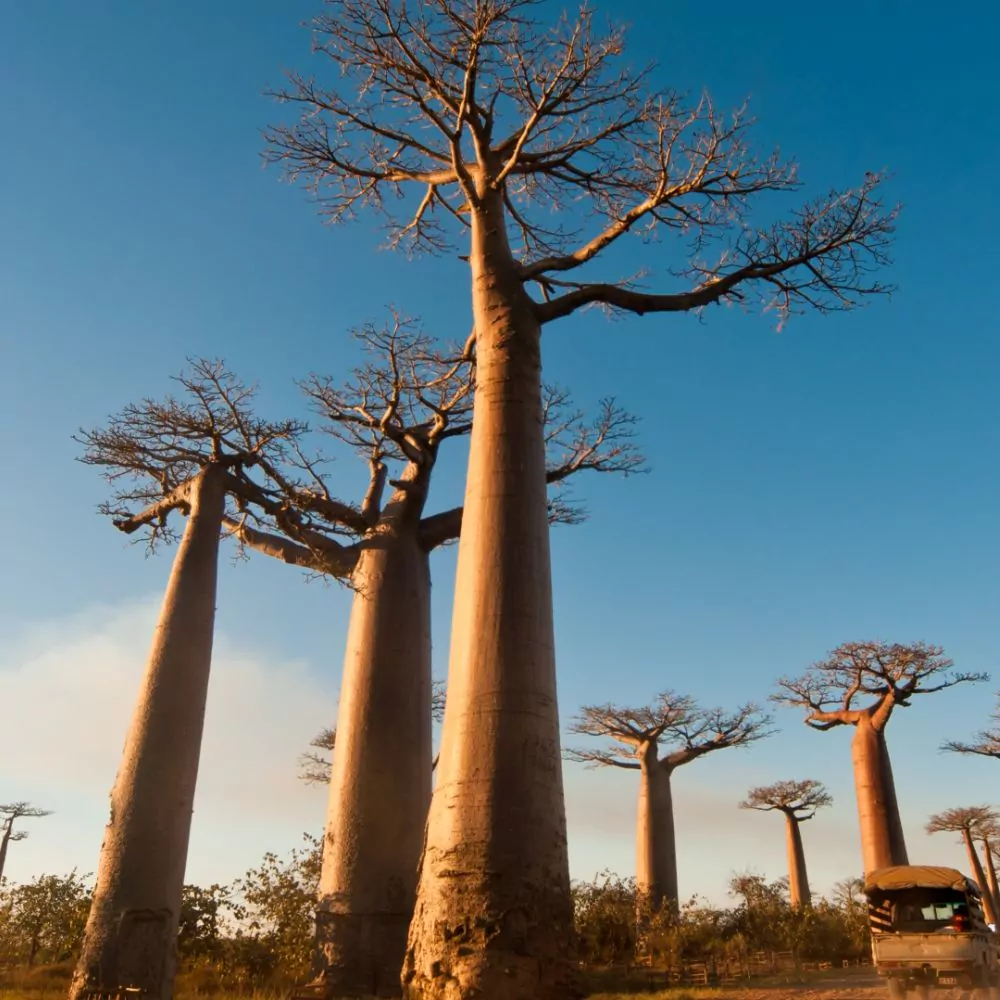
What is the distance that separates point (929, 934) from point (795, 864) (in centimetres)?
1639

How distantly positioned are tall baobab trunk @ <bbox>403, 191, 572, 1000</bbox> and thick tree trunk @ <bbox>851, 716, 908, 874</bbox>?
479 inches

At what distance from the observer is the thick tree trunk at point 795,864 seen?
911 inches

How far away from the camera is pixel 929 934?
870 cm

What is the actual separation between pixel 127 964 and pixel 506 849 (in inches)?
158

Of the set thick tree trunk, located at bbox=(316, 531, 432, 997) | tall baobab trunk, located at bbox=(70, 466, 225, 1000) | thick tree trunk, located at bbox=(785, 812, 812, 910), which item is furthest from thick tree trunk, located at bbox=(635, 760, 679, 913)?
tall baobab trunk, located at bbox=(70, 466, 225, 1000)

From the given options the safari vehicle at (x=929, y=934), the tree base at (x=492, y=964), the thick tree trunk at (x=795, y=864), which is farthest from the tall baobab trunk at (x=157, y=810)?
the thick tree trunk at (x=795, y=864)

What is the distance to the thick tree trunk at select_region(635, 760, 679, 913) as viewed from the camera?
59.0ft

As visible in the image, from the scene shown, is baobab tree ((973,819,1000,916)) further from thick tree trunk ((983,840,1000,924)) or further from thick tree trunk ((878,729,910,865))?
thick tree trunk ((878,729,910,865))

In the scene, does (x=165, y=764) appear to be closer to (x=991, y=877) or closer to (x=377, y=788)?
(x=377, y=788)

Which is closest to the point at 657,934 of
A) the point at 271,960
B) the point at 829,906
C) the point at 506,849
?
the point at 829,906

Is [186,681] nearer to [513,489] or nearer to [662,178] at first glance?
[513,489]

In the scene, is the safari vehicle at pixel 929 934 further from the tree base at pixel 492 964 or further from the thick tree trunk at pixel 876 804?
the tree base at pixel 492 964

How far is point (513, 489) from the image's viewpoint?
557cm

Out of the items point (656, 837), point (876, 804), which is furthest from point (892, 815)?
point (656, 837)
